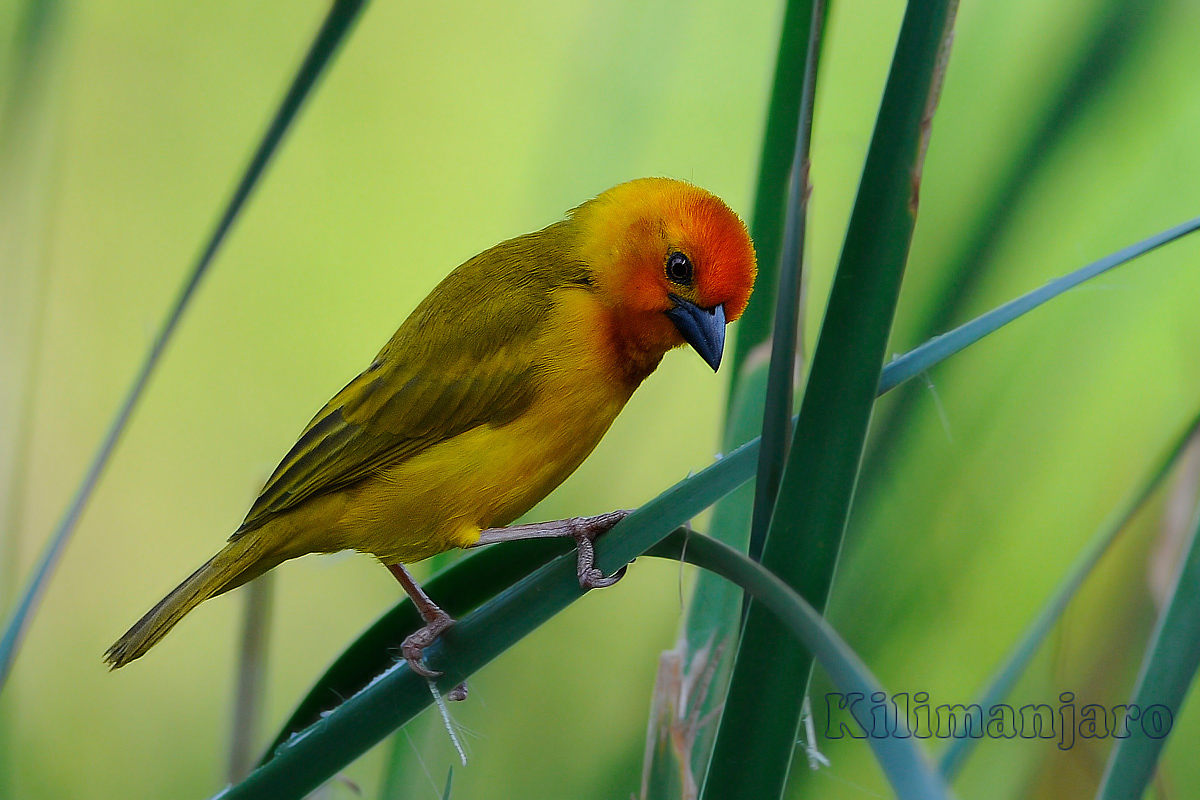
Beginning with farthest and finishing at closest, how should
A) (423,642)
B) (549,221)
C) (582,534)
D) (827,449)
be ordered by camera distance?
(549,221)
(423,642)
(582,534)
(827,449)

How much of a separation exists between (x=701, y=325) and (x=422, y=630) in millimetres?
586

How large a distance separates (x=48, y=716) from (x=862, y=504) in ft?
8.85

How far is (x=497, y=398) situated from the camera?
1.44 metres

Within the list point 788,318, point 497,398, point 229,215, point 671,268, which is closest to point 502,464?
point 497,398

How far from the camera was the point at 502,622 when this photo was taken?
92cm

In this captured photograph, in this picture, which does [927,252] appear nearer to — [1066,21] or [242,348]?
[1066,21]

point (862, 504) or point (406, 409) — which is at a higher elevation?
point (406, 409)

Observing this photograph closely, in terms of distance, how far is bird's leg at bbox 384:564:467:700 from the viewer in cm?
99

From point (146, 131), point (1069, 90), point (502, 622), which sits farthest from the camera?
point (146, 131)

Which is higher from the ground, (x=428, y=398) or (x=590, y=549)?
(x=428, y=398)

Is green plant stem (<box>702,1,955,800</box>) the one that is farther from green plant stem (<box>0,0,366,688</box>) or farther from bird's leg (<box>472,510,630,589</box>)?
green plant stem (<box>0,0,366,688</box>)

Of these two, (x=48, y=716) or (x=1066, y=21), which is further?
(x=48, y=716)

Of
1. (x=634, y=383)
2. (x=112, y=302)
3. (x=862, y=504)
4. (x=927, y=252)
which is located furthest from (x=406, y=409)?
(x=112, y=302)

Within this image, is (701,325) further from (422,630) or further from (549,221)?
(549,221)
